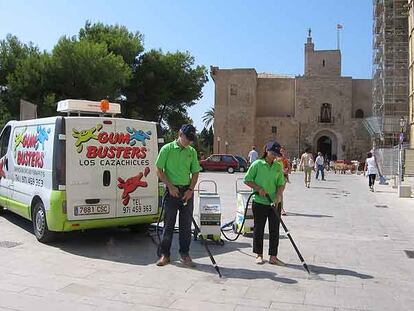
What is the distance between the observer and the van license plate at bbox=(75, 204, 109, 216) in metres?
8.04

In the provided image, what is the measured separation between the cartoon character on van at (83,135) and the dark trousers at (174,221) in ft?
5.98

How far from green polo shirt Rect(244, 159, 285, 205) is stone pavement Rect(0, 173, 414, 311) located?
1.02 meters

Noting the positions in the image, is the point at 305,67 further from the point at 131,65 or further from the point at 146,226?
the point at 146,226

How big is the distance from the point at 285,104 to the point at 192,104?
27.2 metres

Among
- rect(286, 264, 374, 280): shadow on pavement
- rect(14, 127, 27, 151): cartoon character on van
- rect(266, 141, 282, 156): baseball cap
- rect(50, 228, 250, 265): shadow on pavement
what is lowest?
rect(286, 264, 374, 280): shadow on pavement

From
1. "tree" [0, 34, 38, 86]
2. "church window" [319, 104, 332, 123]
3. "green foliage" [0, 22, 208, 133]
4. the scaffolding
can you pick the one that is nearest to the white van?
"green foliage" [0, 22, 208, 133]

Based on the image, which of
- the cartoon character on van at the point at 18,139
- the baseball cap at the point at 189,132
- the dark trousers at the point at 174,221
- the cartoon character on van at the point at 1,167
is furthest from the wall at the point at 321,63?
the dark trousers at the point at 174,221

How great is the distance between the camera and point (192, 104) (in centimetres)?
4909

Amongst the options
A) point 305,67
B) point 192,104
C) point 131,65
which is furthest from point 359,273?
point 305,67

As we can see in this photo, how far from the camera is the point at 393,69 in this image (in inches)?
2005

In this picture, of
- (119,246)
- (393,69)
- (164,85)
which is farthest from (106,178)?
(393,69)

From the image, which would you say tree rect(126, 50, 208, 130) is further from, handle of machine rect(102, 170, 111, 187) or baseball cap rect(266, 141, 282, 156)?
baseball cap rect(266, 141, 282, 156)

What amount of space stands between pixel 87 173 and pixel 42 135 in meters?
1.18

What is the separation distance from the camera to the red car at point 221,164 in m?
42.9
